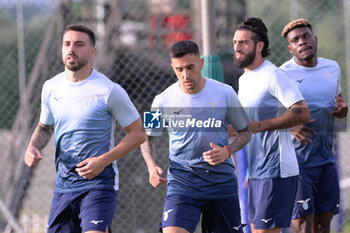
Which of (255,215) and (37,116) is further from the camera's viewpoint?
(37,116)

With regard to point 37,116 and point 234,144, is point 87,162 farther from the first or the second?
point 37,116

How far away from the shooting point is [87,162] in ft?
15.7

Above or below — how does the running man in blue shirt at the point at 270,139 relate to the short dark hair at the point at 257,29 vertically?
below

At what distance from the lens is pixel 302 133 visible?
5508 millimetres

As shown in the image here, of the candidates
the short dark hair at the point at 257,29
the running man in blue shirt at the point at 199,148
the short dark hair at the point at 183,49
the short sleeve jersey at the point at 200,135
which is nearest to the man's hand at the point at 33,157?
the running man in blue shirt at the point at 199,148

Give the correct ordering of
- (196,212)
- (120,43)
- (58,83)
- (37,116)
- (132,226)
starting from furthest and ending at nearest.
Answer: (120,43) → (37,116) → (132,226) → (58,83) → (196,212)

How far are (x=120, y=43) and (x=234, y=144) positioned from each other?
192 inches

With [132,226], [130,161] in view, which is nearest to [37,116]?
[130,161]

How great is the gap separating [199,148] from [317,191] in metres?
1.55

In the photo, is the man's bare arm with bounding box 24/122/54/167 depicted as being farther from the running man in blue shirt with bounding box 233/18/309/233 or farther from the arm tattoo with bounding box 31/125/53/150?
the running man in blue shirt with bounding box 233/18/309/233

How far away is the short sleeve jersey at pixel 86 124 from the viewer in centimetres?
490

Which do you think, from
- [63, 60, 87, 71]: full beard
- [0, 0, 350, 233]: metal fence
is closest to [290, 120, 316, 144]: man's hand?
[63, 60, 87, 71]: full beard

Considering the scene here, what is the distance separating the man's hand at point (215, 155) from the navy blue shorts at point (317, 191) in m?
1.34

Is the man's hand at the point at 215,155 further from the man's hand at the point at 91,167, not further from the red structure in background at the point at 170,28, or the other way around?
the red structure in background at the point at 170,28
